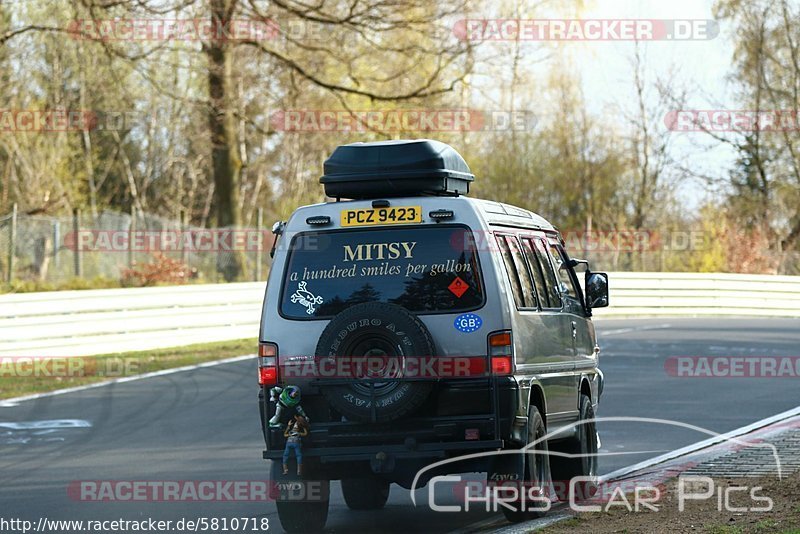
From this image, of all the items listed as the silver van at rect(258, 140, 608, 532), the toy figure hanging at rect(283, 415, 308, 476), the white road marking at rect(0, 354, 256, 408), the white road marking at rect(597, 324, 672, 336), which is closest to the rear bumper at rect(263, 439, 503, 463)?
the silver van at rect(258, 140, 608, 532)

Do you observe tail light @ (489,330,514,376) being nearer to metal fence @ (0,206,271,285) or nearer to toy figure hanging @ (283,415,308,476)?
toy figure hanging @ (283,415,308,476)

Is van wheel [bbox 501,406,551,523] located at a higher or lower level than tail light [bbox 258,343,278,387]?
lower

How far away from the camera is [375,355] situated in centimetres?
788

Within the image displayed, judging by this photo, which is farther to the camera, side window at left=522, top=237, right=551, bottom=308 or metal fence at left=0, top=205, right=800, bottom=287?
metal fence at left=0, top=205, right=800, bottom=287

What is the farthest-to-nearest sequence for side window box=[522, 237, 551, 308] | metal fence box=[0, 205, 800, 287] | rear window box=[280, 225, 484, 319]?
1. metal fence box=[0, 205, 800, 287]
2. side window box=[522, 237, 551, 308]
3. rear window box=[280, 225, 484, 319]

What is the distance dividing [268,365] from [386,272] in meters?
0.94

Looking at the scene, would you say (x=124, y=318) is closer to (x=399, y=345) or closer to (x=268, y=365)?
(x=268, y=365)

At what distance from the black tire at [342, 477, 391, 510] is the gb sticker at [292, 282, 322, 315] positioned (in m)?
1.67

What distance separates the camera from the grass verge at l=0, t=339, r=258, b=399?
57.1 ft

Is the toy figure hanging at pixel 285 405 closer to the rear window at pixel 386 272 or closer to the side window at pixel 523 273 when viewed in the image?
the rear window at pixel 386 272

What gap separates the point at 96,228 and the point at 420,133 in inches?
425

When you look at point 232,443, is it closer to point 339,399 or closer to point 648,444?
point 648,444

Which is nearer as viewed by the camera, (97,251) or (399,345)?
(399,345)

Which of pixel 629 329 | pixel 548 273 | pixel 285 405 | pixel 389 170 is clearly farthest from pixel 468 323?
pixel 629 329
